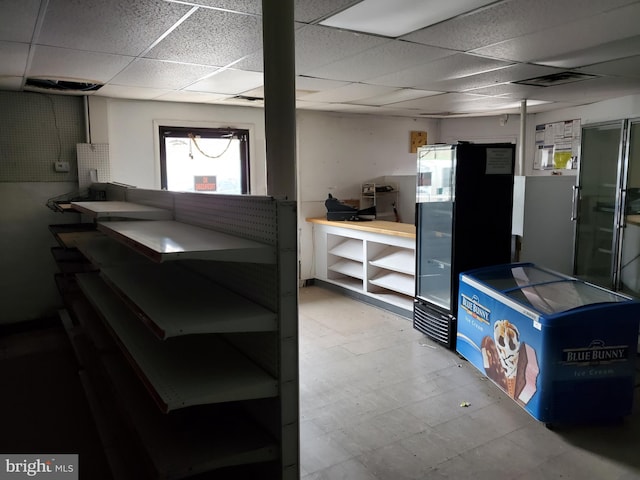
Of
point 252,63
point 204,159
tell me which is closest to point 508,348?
point 252,63

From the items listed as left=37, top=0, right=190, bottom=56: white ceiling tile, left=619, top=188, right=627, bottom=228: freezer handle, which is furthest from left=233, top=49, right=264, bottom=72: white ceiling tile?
left=619, top=188, right=627, bottom=228: freezer handle

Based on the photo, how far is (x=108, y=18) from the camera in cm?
252

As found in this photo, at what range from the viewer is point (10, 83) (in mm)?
4145

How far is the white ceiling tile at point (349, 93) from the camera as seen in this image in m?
4.67

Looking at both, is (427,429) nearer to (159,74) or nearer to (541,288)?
(541,288)

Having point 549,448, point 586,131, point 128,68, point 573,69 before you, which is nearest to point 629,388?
point 549,448

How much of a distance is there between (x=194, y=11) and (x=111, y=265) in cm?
139

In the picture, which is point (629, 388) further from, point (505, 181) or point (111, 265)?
point (111, 265)

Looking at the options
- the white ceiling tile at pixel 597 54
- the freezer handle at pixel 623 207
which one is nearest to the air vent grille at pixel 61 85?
the white ceiling tile at pixel 597 54

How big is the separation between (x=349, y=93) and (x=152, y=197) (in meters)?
2.51

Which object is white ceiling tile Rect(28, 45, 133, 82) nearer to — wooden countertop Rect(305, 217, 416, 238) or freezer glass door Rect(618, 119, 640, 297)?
wooden countertop Rect(305, 217, 416, 238)

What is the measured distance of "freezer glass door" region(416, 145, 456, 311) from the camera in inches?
162

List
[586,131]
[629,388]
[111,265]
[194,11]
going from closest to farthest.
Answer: [194,11]
[111,265]
[629,388]
[586,131]

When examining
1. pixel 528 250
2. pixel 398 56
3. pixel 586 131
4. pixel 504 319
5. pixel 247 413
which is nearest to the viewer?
pixel 247 413
